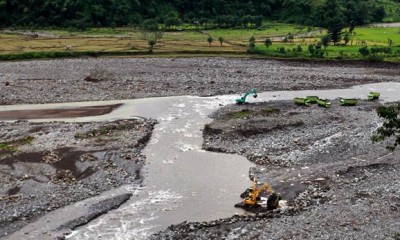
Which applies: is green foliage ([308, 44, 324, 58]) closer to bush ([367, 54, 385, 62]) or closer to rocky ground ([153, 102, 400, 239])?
bush ([367, 54, 385, 62])

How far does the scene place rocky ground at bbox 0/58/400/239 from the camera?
30.3 metres

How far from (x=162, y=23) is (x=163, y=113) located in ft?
297

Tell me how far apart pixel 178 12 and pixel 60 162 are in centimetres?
11848

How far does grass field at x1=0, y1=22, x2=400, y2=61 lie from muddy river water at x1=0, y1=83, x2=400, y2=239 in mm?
41273

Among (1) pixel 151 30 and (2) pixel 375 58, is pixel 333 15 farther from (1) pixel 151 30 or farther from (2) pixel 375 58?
(2) pixel 375 58

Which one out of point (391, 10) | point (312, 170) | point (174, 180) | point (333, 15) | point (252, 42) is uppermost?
point (391, 10)

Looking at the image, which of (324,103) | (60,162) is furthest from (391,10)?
(60,162)

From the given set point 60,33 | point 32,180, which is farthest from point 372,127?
point 60,33

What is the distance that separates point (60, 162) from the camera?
40469 mm

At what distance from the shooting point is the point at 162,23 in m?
143

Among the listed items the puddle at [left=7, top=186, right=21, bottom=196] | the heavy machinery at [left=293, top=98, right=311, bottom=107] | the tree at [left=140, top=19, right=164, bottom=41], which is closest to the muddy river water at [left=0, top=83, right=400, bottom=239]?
the puddle at [left=7, top=186, right=21, bottom=196]

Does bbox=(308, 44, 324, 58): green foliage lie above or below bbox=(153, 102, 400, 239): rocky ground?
above

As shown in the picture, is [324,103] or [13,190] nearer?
[13,190]

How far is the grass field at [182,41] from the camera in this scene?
9775cm
